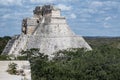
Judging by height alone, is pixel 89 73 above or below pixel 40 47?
above

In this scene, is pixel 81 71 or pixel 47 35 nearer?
pixel 81 71

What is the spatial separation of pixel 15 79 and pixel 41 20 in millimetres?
41613

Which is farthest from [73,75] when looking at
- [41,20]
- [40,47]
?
[41,20]

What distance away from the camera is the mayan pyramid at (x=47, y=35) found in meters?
45.0

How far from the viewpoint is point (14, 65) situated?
311 inches

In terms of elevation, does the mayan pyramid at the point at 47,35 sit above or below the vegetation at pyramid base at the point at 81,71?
below

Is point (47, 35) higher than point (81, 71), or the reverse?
point (81, 71)

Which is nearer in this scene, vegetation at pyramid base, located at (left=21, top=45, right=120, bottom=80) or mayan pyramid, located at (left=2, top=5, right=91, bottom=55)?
vegetation at pyramid base, located at (left=21, top=45, right=120, bottom=80)

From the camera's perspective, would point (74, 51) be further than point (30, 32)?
No

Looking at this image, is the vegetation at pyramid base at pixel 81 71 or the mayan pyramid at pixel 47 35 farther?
the mayan pyramid at pixel 47 35

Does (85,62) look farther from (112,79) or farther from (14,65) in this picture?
(14,65)

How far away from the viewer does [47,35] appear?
46.1m

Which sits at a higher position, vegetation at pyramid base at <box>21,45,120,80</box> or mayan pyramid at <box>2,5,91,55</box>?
vegetation at pyramid base at <box>21,45,120,80</box>

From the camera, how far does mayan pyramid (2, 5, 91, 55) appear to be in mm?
45000
